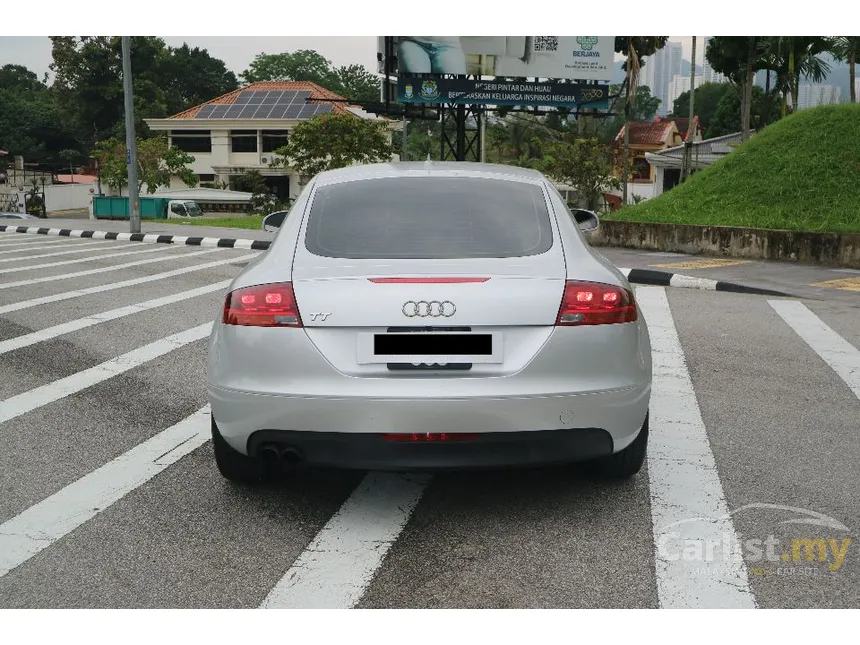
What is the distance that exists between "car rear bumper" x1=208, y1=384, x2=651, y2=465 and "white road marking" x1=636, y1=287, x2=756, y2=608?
1.62 ft

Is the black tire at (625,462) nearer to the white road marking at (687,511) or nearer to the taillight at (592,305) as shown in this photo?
the white road marking at (687,511)

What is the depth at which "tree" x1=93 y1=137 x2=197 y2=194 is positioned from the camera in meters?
56.7

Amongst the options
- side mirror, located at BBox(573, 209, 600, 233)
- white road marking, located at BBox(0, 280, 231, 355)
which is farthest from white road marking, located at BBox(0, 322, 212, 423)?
side mirror, located at BBox(573, 209, 600, 233)

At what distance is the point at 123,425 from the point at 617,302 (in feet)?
10.6

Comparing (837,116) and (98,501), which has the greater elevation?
(837,116)

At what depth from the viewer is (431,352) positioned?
156 inches

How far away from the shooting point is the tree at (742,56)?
38969 mm

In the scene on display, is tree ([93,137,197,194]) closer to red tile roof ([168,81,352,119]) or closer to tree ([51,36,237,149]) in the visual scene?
red tile roof ([168,81,352,119])

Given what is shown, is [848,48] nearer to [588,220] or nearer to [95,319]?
[95,319]

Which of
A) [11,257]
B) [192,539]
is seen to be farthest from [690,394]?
[11,257]

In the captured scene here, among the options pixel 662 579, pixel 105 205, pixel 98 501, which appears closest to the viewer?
pixel 662 579

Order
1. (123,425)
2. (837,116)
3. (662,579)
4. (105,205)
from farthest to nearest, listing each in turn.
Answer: (105,205), (837,116), (123,425), (662,579)

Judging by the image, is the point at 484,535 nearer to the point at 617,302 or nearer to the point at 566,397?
the point at 566,397

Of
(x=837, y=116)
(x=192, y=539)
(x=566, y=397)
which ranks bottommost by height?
(x=192, y=539)
